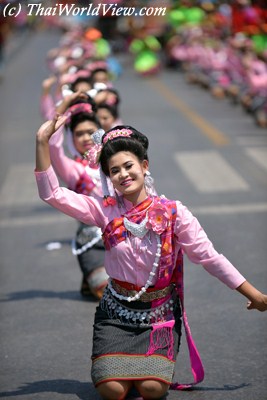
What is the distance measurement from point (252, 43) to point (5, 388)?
14.3 meters

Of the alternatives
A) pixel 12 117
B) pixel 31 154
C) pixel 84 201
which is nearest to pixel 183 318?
pixel 84 201

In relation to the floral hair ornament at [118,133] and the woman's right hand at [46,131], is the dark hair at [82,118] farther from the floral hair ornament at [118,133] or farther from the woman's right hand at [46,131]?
the woman's right hand at [46,131]

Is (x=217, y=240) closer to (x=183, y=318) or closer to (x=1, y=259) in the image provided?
(x=1, y=259)

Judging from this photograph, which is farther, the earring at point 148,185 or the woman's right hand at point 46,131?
the earring at point 148,185

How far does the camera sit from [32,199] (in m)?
10.9

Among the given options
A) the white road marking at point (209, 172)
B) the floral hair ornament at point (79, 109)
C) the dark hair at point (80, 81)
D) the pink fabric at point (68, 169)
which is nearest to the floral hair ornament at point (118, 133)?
the floral hair ornament at point (79, 109)

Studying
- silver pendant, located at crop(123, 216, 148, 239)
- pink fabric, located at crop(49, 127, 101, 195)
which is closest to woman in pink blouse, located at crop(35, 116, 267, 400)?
silver pendant, located at crop(123, 216, 148, 239)

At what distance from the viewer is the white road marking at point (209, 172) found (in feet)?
35.4

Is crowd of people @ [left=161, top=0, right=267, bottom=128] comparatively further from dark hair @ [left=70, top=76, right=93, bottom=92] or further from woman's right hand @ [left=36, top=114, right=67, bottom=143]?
woman's right hand @ [left=36, top=114, right=67, bottom=143]

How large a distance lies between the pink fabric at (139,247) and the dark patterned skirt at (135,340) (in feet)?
0.53

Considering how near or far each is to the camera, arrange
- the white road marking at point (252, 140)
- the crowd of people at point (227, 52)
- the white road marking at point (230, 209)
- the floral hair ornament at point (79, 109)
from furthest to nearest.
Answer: the crowd of people at point (227, 52)
the white road marking at point (252, 140)
the white road marking at point (230, 209)
the floral hair ornament at point (79, 109)

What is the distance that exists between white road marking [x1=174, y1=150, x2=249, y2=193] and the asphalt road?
0.01 meters

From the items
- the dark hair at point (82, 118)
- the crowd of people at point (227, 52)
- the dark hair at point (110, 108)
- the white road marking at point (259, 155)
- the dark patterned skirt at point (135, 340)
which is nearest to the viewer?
the dark patterned skirt at point (135, 340)

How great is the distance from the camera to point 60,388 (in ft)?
17.1
